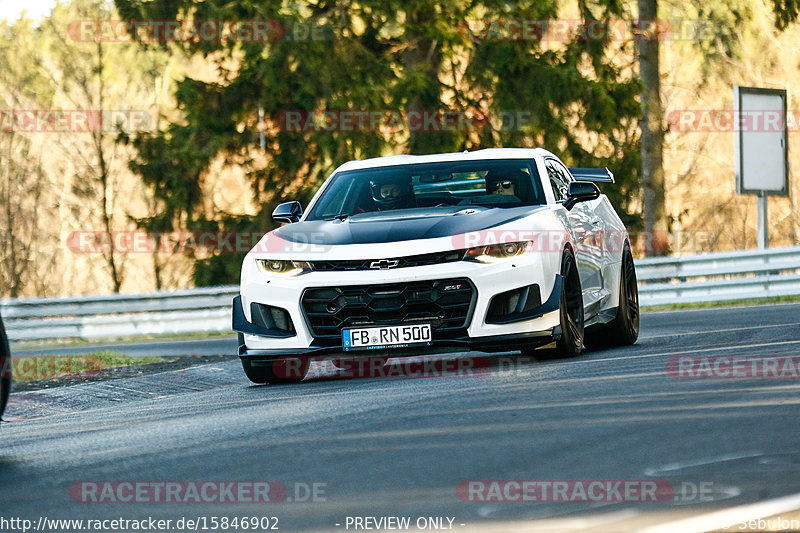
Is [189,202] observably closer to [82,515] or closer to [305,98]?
[305,98]

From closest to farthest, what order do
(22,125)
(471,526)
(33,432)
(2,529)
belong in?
(471,526), (2,529), (33,432), (22,125)

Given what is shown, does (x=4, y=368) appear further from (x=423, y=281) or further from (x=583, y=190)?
(x=583, y=190)

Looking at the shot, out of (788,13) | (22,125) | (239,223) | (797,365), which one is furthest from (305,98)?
(797,365)

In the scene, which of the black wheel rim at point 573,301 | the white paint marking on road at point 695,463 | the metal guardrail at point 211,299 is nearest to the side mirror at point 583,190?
the black wheel rim at point 573,301

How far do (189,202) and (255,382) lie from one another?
821 inches

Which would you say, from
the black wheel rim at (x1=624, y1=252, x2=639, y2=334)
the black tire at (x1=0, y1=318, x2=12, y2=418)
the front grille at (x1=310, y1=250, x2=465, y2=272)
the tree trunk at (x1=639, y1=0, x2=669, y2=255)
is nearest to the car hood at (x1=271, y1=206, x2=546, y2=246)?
the front grille at (x1=310, y1=250, x2=465, y2=272)

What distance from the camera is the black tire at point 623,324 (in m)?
12.0

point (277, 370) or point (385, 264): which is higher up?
point (385, 264)

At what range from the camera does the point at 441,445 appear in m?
6.42

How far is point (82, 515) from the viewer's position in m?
5.34

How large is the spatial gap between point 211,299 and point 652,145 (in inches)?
377

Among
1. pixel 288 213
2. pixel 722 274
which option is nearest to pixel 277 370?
pixel 288 213

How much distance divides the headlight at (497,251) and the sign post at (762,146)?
1618cm

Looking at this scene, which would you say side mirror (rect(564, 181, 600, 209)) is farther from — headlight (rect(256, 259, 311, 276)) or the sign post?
the sign post
